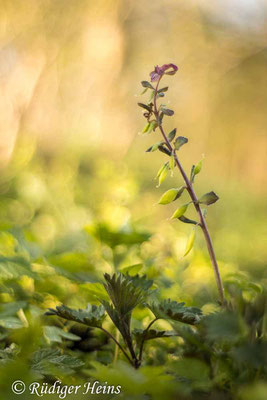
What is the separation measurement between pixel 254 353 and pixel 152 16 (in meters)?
3.53

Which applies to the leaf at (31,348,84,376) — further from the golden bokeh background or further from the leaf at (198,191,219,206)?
the golden bokeh background

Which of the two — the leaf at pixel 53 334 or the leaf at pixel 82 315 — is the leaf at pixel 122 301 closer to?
the leaf at pixel 82 315

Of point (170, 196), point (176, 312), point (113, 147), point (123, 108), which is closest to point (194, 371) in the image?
point (176, 312)

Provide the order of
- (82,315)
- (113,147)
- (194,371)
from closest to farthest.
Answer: (194,371)
(82,315)
(113,147)

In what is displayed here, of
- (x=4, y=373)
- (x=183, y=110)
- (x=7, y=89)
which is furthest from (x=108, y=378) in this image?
(x=183, y=110)

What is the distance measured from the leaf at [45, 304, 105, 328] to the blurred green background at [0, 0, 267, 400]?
77 millimetres

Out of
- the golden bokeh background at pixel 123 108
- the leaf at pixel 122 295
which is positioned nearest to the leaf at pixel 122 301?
the leaf at pixel 122 295

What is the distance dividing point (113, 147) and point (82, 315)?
2.47 m

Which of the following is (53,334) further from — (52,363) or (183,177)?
(183,177)

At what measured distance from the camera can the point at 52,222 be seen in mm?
1375

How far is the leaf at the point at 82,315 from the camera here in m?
0.39

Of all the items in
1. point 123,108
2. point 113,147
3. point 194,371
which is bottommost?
point 194,371

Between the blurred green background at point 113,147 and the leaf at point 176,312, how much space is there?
13 centimetres

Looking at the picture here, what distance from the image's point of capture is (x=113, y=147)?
284 centimetres
